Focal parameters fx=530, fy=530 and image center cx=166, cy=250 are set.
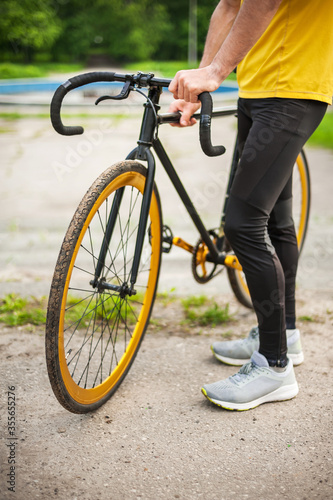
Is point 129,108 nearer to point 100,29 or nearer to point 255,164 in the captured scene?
point 255,164

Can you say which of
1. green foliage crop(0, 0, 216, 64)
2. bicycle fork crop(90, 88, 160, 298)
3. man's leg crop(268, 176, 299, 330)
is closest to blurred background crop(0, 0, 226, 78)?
green foliage crop(0, 0, 216, 64)

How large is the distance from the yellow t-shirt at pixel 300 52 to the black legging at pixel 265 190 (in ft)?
0.15

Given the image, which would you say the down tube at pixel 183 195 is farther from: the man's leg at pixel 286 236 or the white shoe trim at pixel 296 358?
the white shoe trim at pixel 296 358

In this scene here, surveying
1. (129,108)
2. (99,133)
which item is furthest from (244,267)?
(129,108)

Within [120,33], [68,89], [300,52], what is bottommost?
[120,33]

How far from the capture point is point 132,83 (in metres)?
1.92

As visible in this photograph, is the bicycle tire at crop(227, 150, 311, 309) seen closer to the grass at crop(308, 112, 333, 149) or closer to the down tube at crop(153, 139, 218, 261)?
the down tube at crop(153, 139, 218, 261)

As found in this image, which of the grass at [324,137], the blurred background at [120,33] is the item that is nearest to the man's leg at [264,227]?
the grass at [324,137]

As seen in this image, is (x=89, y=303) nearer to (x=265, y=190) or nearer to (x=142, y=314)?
(x=142, y=314)

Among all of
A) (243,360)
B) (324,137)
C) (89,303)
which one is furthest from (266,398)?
(324,137)

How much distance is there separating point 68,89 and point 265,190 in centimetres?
77

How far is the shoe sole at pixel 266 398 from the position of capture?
2031 mm

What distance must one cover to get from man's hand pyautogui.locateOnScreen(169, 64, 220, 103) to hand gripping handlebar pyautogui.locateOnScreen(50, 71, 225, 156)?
29 millimetres

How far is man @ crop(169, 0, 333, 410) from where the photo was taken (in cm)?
176
